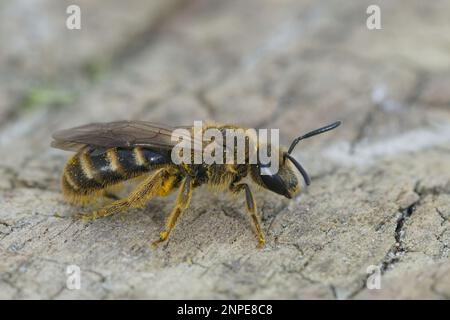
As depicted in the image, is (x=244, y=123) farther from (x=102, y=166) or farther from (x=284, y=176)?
(x=102, y=166)

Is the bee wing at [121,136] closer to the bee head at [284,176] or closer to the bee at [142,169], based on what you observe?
the bee at [142,169]

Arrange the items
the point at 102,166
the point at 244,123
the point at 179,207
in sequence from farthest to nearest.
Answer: the point at 244,123 < the point at 102,166 < the point at 179,207

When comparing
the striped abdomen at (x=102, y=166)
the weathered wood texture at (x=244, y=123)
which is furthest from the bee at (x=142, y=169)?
the weathered wood texture at (x=244, y=123)

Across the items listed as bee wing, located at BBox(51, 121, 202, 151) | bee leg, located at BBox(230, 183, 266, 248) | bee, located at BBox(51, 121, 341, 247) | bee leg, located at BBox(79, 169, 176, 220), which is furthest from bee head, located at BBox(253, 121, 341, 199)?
bee leg, located at BBox(79, 169, 176, 220)

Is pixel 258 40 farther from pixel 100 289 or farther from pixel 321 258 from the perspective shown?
pixel 100 289

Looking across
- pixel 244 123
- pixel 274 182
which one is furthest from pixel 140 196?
pixel 244 123

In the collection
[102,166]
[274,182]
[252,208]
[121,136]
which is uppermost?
[121,136]

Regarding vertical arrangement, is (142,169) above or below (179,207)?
above
